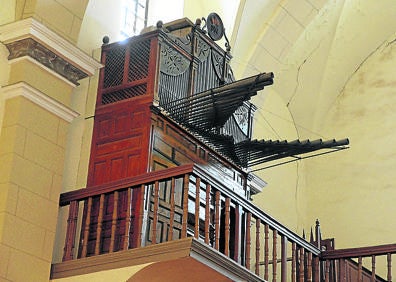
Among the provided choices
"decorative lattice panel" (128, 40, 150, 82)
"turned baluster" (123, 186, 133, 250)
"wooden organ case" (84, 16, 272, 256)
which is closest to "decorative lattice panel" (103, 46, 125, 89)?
"wooden organ case" (84, 16, 272, 256)

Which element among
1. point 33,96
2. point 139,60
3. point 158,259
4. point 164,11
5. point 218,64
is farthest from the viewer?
point 164,11

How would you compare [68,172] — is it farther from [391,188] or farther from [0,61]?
[391,188]

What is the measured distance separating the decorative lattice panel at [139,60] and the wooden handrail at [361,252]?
114 inches

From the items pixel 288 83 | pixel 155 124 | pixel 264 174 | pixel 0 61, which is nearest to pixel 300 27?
pixel 288 83

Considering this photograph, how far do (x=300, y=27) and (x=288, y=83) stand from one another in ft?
4.32

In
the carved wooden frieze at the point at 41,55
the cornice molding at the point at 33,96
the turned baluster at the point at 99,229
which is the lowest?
the turned baluster at the point at 99,229

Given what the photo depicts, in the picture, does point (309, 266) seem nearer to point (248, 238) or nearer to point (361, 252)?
point (361, 252)

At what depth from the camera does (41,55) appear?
9391 millimetres

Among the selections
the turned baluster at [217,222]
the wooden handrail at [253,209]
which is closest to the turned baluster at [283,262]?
the wooden handrail at [253,209]

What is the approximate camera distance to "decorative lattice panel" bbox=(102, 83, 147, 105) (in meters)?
9.84

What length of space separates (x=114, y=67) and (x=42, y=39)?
3.68 feet

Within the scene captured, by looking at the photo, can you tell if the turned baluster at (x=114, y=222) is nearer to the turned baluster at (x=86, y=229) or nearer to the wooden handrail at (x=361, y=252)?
the turned baluster at (x=86, y=229)

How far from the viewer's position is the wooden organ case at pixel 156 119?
9305 millimetres

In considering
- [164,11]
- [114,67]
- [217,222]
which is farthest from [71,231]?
[164,11]
